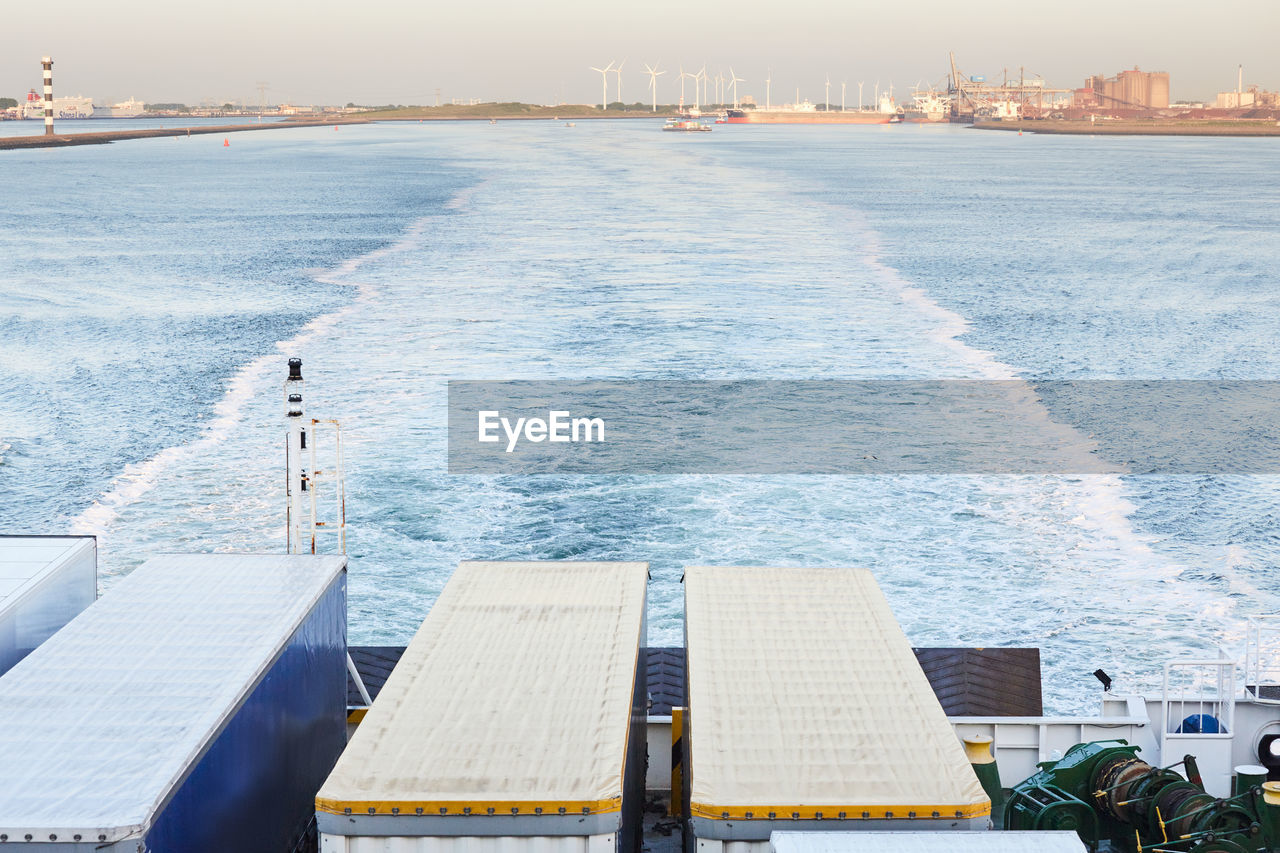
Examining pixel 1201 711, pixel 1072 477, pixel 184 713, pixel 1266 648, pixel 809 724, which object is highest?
pixel 184 713

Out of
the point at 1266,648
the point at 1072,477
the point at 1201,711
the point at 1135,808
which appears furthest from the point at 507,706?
the point at 1072,477

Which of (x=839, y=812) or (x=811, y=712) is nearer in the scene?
(x=839, y=812)

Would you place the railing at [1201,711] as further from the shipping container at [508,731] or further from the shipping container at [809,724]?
the shipping container at [508,731]

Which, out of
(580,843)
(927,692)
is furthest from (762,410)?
(580,843)

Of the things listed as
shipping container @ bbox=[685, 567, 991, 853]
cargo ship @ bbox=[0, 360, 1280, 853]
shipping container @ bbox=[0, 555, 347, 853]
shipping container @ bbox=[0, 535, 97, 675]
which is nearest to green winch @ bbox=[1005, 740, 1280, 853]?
cargo ship @ bbox=[0, 360, 1280, 853]

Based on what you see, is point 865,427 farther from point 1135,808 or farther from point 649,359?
point 1135,808

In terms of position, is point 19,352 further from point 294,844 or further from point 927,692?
point 927,692

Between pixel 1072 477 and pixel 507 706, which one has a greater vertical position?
pixel 507 706
